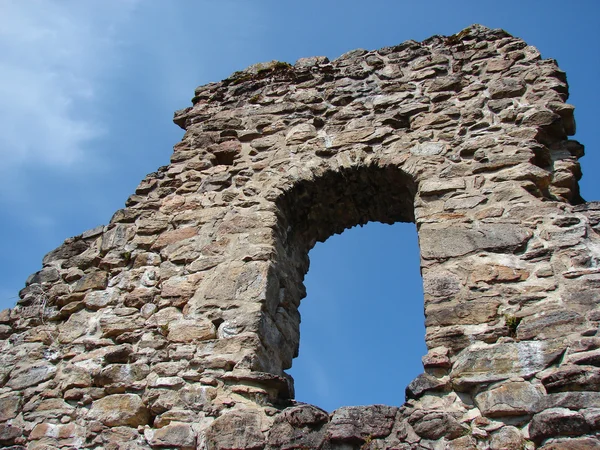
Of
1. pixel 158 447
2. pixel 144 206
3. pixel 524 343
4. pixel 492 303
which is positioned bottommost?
pixel 158 447

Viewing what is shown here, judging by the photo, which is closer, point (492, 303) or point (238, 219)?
point (492, 303)

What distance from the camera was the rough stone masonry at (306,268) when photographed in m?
3.24

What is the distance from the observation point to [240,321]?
3979 millimetres

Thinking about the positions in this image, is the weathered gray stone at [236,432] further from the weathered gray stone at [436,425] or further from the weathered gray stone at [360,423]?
the weathered gray stone at [436,425]

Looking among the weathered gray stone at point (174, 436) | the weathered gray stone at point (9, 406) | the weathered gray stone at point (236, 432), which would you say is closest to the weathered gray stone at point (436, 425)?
the weathered gray stone at point (236, 432)

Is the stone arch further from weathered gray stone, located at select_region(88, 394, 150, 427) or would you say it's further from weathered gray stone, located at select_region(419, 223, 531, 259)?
weathered gray stone, located at select_region(88, 394, 150, 427)

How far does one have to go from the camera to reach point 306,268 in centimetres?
510

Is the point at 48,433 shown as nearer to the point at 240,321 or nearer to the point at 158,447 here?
the point at 158,447

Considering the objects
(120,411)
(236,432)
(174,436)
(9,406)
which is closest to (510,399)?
(236,432)

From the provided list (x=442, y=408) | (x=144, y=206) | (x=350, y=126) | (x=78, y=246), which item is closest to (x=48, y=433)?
(x=78, y=246)

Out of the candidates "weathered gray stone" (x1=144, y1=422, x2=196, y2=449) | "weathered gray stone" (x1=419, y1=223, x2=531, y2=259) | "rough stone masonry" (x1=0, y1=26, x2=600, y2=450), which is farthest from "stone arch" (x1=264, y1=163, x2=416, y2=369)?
"weathered gray stone" (x1=144, y1=422, x2=196, y2=449)

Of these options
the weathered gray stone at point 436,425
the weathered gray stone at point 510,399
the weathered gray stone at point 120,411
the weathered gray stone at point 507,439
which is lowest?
the weathered gray stone at point 507,439

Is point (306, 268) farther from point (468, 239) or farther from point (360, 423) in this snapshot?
point (360, 423)

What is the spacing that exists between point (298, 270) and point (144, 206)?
1463mm
